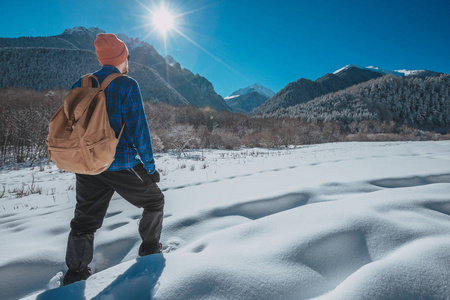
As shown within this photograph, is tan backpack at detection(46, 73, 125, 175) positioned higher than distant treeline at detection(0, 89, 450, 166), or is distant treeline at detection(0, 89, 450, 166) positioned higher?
distant treeline at detection(0, 89, 450, 166)

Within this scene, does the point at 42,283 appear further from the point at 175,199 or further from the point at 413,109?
the point at 413,109

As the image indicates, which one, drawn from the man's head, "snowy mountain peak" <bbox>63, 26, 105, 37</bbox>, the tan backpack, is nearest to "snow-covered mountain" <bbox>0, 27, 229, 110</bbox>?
"snowy mountain peak" <bbox>63, 26, 105, 37</bbox>

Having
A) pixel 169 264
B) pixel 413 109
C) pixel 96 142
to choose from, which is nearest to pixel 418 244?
pixel 169 264

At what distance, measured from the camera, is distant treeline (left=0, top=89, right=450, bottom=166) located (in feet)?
31.7

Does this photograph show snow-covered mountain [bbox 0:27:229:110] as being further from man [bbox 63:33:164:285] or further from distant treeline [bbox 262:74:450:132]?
man [bbox 63:33:164:285]

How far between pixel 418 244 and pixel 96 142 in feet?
6.93

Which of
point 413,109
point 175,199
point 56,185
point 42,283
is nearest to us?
point 42,283

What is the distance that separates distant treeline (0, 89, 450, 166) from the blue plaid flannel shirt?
969cm

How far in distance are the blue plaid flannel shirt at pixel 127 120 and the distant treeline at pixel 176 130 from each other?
9.69 m

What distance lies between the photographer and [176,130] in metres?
13.8

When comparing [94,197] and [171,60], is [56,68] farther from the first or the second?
[171,60]

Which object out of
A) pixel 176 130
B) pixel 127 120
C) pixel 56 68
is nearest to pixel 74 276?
pixel 127 120

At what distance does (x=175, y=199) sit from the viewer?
306 centimetres

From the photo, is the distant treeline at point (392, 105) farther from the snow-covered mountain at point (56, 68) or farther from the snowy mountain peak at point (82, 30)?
the snowy mountain peak at point (82, 30)
